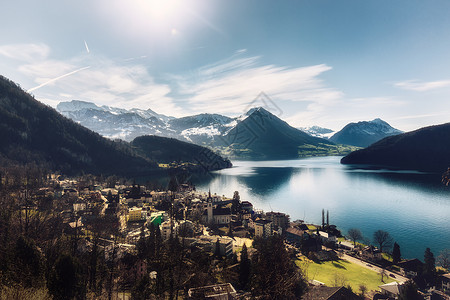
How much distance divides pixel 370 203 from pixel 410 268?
192 ft

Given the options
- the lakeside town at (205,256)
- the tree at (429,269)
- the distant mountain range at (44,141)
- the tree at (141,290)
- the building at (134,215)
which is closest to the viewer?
the tree at (141,290)

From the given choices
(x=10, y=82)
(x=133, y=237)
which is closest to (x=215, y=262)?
(x=133, y=237)

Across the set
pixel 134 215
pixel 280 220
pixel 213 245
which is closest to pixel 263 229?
pixel 280 220

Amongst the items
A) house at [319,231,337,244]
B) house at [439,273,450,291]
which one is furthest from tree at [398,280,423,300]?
house at [319,231,337,244]

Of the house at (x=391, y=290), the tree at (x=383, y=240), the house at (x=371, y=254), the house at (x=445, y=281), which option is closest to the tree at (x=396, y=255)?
the house at (x=371, y=254)

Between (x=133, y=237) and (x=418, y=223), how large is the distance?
83.1 meters

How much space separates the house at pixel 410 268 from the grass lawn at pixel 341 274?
5.12m

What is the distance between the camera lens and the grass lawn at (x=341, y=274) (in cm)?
4009

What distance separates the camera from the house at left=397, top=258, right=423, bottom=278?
45119 millimetres

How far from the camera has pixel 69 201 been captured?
73625 mm

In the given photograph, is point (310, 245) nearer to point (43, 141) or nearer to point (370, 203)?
point (370, 203)

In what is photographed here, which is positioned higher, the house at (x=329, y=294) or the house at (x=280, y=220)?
the house at (x=329, y=294)

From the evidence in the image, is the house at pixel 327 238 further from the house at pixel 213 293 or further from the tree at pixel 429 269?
the house at pixel 213 293

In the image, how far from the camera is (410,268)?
46.9 metres
